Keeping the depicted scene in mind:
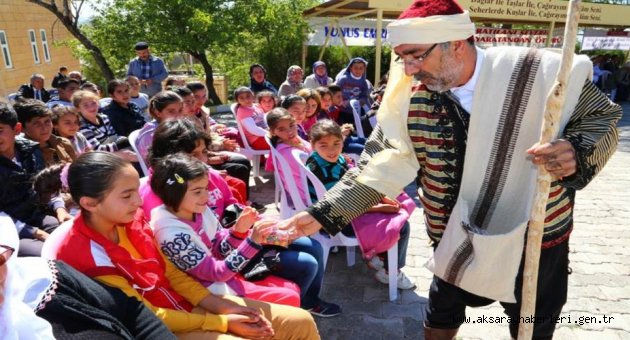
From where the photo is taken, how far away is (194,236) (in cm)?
213

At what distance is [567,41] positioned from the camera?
51.2 inches

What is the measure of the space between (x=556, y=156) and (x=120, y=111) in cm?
481

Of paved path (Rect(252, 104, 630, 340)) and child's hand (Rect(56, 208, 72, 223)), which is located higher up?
child's hand (Rect(56, 208, 72, 223))

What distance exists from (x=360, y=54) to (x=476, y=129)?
1615 cm

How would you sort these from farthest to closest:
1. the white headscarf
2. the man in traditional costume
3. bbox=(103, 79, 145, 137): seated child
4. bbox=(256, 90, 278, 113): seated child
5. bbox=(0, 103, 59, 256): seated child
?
bbox=(256, 90, 278, 113): seated child < bbox=(103, 79, 145, 137): seated child < bbox=(0, 103, 59, 256): seated child < the man in traditional costume < the white headscarf

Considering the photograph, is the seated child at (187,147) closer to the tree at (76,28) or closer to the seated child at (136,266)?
the seated child at (136,266)

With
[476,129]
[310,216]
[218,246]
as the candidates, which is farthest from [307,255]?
[476,129]

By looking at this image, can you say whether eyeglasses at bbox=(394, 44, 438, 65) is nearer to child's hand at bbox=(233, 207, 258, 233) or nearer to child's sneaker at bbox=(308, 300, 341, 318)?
child's hand at bbox=(233, 207, 258, 233)

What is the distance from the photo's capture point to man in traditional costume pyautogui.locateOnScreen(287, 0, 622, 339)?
5.04 ft

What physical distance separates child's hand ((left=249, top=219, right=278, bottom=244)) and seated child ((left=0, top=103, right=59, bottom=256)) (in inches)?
55.3

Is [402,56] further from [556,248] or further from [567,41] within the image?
[556,248]

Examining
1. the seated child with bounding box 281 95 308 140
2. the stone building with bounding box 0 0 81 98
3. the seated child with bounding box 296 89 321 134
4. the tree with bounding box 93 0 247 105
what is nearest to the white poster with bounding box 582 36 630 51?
the tree with bounding box 93 0 247 105

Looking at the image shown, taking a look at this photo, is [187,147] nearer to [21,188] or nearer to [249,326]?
[21,188]

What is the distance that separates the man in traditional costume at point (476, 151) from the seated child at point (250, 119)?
3597 mm
